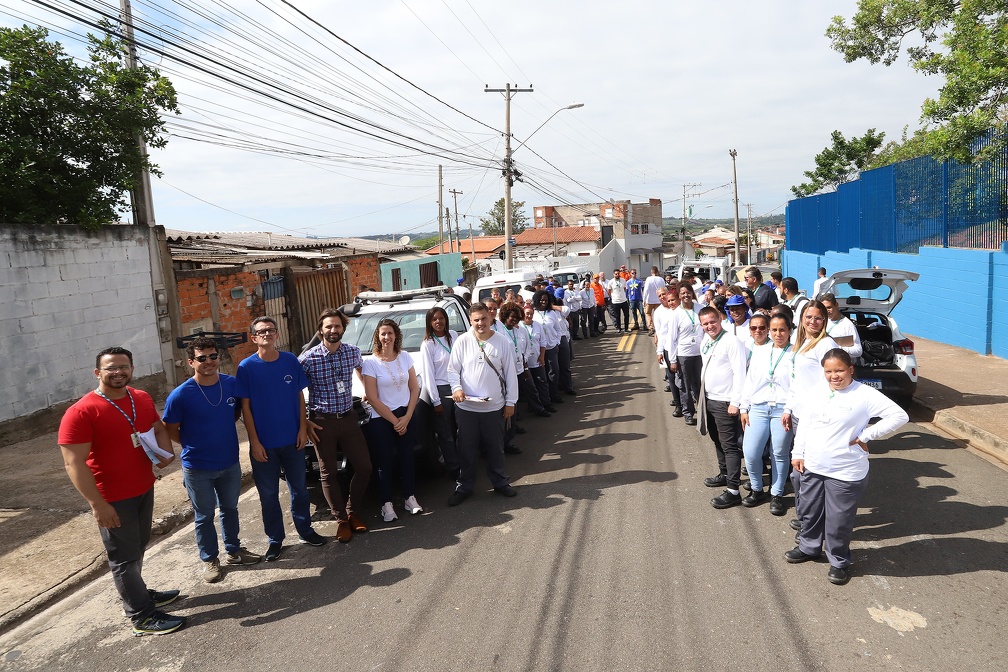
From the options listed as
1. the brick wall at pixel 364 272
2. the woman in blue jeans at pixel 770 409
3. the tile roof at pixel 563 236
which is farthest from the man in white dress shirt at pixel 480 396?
the tile roof at pixel 563 236

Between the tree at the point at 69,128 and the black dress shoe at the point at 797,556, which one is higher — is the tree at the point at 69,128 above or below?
above

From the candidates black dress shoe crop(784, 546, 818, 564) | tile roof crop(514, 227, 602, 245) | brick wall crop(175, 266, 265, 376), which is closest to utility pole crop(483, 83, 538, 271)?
brick wall crop(175, 266, 265, 376)

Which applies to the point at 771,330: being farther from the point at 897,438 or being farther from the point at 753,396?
the point at 897,438

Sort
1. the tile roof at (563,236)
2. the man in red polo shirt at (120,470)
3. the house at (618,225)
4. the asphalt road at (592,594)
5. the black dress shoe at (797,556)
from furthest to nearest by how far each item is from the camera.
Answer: the tile roof at (563,236)
the house at (618,225)
the black dress shoe at (797,556)
the man in red polo shirt at (120,470)
the asphalt road at (592,594)

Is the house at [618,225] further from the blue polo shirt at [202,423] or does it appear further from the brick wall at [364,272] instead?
the blue polo shirt at [202,423]

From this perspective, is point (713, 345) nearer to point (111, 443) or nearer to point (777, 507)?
point (777, 507)

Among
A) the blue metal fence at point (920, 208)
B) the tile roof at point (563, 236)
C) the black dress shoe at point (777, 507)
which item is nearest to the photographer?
the black dress shoe at point (777, 507)

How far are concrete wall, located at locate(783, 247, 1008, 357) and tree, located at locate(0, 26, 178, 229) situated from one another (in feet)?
44.6

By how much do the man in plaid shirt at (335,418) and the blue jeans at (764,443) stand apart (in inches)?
125

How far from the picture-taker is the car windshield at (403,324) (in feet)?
26.2

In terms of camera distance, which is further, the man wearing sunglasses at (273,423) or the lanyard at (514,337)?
the lanyard at (514,337)

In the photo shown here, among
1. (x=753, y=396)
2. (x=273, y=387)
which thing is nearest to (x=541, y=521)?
(x=753, y=396)

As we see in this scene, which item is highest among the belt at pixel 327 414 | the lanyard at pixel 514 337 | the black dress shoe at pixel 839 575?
the lanyard at pixel 514 337

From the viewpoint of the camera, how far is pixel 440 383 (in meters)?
6.88
